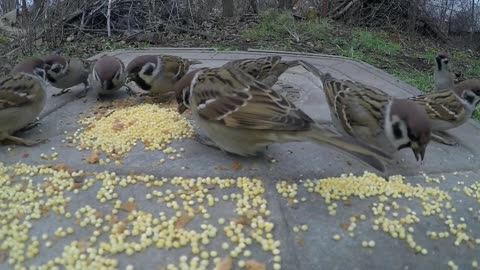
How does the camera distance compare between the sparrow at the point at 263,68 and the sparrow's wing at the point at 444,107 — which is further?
the sparrow at the point at 263,68

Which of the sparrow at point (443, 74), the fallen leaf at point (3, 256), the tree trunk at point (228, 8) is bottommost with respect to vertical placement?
the fallen leaf at point (3, 256)

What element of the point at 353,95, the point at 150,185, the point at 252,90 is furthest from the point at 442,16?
the point at 150,185

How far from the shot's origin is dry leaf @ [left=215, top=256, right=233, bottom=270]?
1786mm

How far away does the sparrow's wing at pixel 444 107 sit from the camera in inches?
123

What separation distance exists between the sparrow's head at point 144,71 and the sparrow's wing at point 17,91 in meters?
0.89

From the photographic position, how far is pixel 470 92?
330 cm

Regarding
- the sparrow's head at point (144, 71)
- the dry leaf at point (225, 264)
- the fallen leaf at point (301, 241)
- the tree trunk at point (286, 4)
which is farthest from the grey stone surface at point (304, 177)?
the tree trunk at point (286, 4)

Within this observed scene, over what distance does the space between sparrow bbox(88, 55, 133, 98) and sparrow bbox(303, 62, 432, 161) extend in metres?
1.77

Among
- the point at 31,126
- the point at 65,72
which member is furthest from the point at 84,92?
the point at 31,126

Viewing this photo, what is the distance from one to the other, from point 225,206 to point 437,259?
982 millimetres

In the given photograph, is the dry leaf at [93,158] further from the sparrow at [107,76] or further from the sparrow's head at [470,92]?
the sparrow's head at [470,92]

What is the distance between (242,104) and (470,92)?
1.86m

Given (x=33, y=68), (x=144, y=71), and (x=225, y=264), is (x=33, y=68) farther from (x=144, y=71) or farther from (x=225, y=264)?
(x=225, y=264)

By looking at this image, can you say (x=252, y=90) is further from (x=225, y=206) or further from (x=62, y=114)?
(x=62, y=114)
